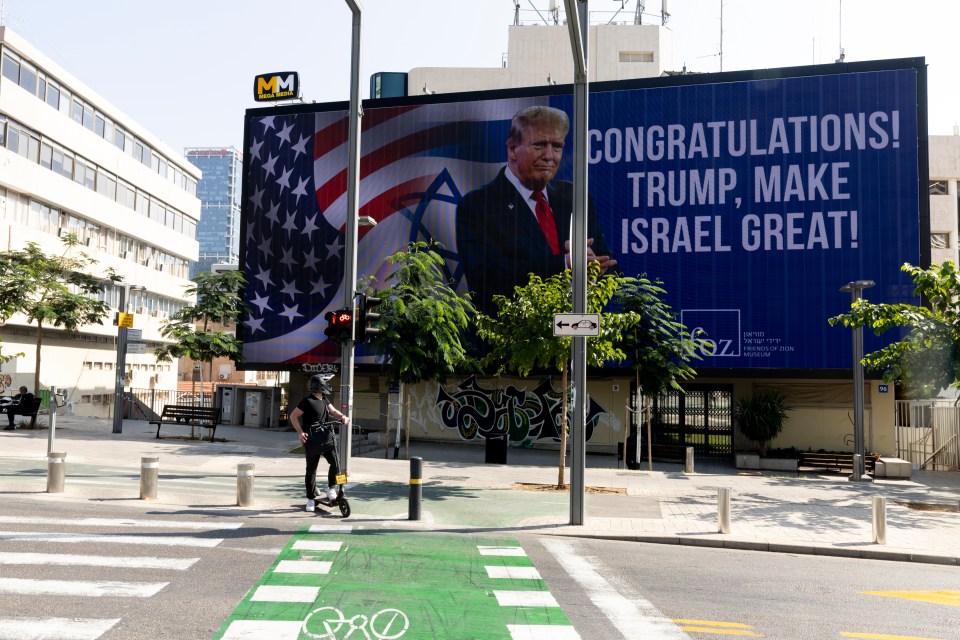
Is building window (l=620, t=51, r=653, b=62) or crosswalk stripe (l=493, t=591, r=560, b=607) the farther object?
building window (l=620, t=51, r=653, b=62)

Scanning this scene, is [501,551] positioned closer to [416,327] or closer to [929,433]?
[416,327]

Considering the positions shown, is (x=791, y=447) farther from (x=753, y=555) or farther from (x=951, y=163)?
(x=951, y=163)

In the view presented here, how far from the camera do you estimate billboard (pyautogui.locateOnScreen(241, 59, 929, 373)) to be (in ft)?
78.7

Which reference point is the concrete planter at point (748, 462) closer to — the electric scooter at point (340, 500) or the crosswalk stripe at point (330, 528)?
the electric scooter at point (340, 500)

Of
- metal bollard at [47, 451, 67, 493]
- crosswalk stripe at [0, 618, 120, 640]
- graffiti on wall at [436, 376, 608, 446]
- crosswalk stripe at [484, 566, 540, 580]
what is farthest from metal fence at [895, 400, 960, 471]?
crosswalk stripe at [0, 618, 120, 640]

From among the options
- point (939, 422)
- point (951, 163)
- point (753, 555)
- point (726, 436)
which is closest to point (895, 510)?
point (753, 555)

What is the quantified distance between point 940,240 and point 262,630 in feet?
177

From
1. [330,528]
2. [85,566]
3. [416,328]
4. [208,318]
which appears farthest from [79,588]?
[208,318]

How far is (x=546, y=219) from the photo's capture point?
26.7 meters

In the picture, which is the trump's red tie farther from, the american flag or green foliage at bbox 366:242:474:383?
green foliage at bbox 366:242:474:383

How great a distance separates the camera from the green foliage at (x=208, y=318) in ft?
80.0

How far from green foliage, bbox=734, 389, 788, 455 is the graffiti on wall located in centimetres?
499

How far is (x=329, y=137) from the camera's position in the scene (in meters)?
29.2

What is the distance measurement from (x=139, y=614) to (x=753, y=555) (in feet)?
25.5
